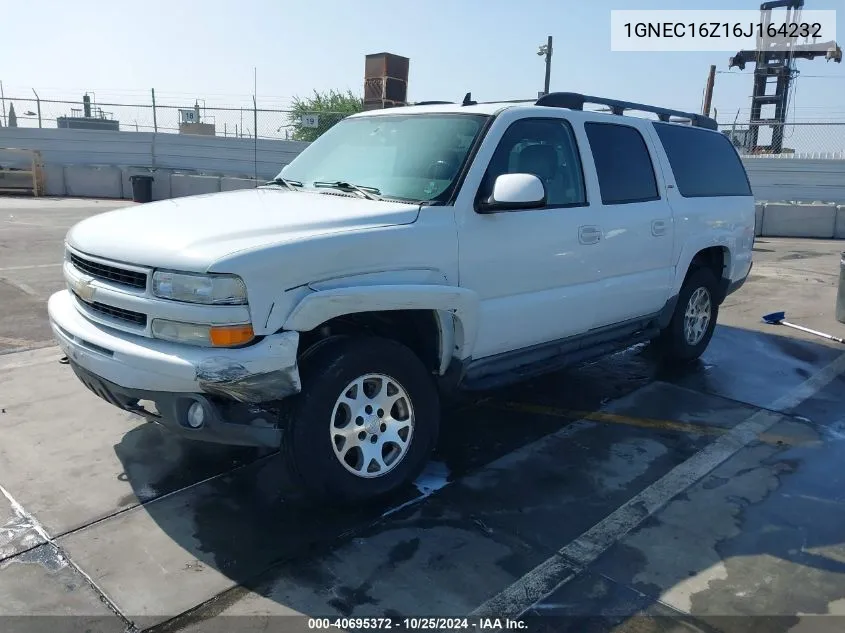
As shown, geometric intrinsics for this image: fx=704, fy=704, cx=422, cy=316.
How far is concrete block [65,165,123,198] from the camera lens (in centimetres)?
2200

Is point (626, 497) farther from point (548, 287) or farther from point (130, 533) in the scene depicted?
point (130, 533)

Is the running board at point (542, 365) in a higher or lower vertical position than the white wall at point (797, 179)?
lower

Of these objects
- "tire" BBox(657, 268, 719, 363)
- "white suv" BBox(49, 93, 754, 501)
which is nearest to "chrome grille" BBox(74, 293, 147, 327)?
"white suv" BBox(49, 93, 754, 501)

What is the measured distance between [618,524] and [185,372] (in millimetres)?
2229

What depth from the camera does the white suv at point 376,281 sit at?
3.11 m

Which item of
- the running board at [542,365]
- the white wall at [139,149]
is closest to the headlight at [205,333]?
the running board at [542,365]

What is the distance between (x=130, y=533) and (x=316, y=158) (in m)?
2.64

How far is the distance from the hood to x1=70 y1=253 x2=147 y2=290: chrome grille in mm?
64

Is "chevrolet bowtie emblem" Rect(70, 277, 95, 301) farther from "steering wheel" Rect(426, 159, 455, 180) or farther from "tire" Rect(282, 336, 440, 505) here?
"steering wheel" Rect(426, 159, 455, 180)

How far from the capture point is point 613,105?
531 cm

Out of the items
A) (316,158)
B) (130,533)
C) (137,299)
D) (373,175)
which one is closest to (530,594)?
(130,533)

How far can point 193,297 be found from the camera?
121 inches

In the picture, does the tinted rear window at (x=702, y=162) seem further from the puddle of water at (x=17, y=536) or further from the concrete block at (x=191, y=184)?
the concrete block at (x=191, y=184)

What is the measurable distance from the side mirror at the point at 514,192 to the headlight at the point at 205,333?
153cm
